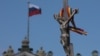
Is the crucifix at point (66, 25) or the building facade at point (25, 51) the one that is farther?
the building facade at point (25, 51)

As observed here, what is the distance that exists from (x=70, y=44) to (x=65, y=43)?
0.31 metres

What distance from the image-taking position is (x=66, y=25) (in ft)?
93.1

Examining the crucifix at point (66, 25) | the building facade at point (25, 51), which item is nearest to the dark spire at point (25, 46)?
the building facade at point (25, 51)

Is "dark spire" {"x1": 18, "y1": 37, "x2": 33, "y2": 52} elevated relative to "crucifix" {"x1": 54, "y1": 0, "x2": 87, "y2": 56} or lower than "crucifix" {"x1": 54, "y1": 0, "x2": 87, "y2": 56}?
lower

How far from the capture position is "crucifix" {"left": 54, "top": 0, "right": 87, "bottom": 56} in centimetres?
2825

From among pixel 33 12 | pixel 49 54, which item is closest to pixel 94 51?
pixel 49 54

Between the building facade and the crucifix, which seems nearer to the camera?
the crucifix

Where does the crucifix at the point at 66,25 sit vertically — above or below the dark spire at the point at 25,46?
above

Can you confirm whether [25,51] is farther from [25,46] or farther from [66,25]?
[66,25]

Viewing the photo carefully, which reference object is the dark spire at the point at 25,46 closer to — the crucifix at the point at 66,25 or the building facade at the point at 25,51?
the building facade at the point at 25,51

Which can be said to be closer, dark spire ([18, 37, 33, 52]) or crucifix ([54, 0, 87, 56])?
crucifix ([54, 0, 87, 56])

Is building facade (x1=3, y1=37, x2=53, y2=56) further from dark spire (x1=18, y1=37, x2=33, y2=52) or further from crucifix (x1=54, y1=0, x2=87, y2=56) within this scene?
crucifix (x1=54, y1=0, x2=87, y2=56)

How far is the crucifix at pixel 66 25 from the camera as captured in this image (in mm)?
28250

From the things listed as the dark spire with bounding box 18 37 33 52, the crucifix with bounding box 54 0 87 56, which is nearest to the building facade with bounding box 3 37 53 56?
the dark spire with bounding box 18 37 33 52
